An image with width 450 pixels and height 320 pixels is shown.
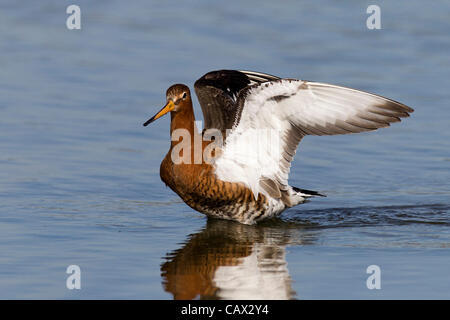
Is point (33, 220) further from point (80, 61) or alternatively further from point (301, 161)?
point (80, 61)

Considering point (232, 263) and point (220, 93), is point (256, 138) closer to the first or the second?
point (220, 93)

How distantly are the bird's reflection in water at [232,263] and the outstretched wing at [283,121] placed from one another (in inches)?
22.6

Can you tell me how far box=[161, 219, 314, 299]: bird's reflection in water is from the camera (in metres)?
7.92

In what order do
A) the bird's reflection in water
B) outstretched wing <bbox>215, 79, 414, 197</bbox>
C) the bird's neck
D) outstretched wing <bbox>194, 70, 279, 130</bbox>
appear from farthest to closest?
outstretched wing <bbox>194, 70, 279, 130</bbox> → the bird's neck → outstretched wing <bbox>215, 79, 414, 197</bbox> → the bird's reflection in water

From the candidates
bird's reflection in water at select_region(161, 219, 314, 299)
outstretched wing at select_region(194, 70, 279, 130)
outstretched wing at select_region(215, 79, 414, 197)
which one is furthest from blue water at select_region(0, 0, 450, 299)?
outstretched wing at select_region(194, 70, 279, 130)

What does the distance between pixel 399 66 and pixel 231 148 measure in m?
6.55

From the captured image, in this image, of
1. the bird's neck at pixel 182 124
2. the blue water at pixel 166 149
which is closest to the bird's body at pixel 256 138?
the bird's neck at pixel 182 124

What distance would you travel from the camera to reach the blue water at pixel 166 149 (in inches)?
328

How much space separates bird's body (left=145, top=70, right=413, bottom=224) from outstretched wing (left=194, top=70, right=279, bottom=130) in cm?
3

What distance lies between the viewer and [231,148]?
10000 mm

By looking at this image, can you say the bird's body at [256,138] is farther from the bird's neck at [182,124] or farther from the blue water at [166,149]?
the blue water at [166,149]

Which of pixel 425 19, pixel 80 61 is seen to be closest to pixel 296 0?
pixel 425 19

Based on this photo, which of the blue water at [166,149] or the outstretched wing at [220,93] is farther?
the outstretched wing at [220,93]

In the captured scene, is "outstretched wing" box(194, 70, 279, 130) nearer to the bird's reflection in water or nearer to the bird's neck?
the bird's neck
